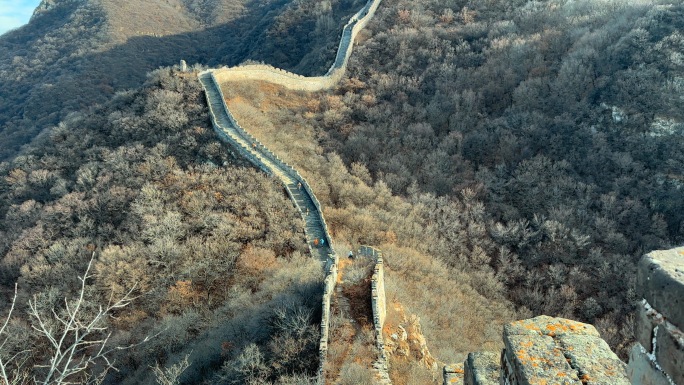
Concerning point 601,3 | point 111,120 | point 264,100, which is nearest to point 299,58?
point 264,100

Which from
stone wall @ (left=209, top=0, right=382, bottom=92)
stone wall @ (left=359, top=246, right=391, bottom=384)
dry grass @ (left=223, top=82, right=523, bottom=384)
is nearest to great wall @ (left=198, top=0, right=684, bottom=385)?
stone wall @ (left=359, top=246, right=391, bottom=384)

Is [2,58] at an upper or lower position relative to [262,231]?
upper

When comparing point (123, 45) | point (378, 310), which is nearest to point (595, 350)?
point (378, 310)

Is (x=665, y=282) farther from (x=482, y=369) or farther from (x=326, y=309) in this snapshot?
(x=326, y=309)

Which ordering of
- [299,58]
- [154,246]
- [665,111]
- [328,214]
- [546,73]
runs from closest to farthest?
[154,246] → [328,214] → [665,111] → [546,73] → [299,58]

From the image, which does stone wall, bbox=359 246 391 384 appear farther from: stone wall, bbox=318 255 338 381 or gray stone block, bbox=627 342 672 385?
gray stone block, bbox=627 342 672 385

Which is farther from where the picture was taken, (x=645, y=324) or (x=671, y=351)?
(x=645, y=324)

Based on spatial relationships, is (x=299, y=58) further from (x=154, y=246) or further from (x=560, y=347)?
(x=560, y=347)
